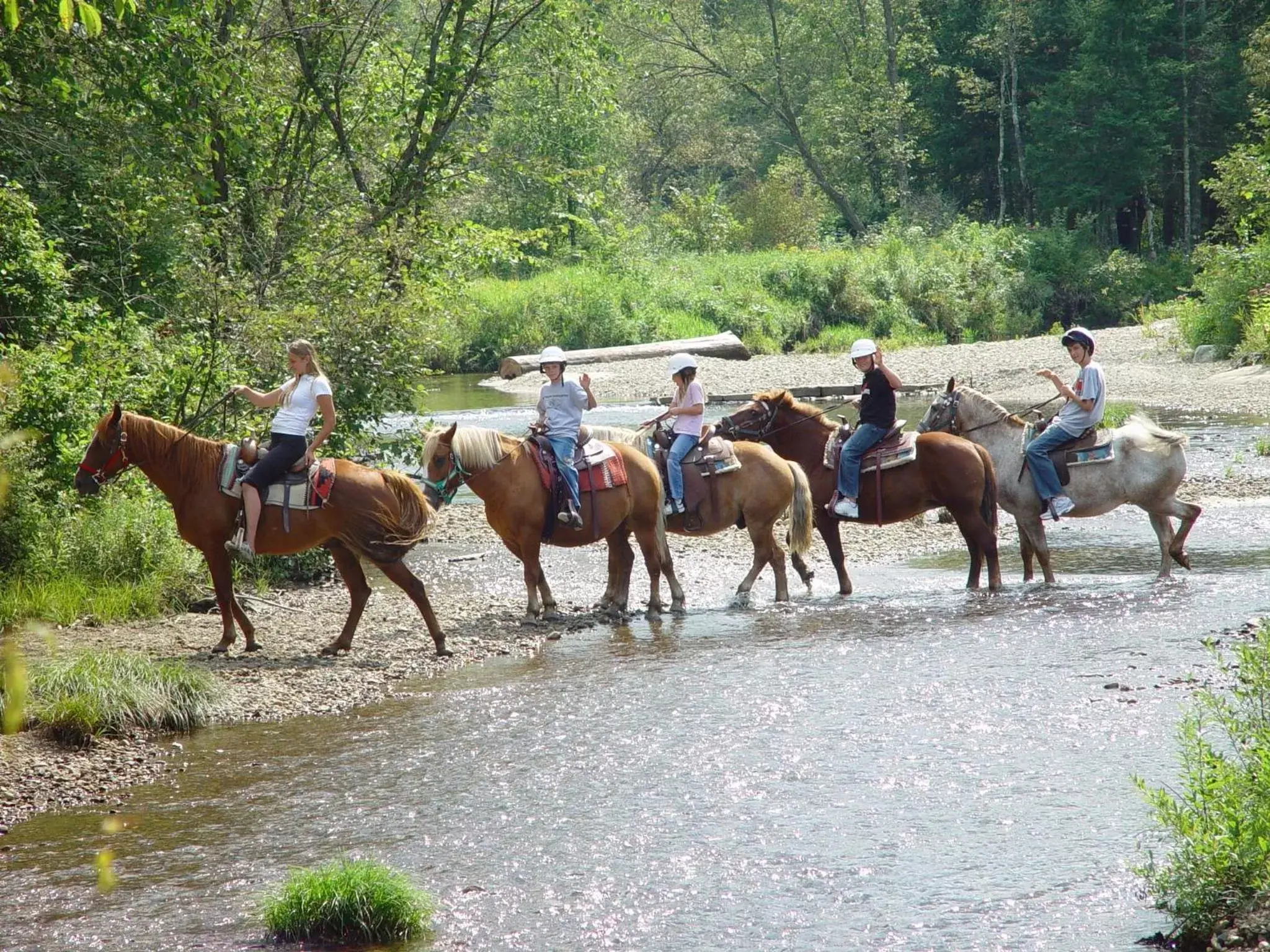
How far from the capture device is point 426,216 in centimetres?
1930

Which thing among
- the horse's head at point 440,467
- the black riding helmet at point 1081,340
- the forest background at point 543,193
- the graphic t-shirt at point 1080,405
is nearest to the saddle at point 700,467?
the horse's head at point 440,467

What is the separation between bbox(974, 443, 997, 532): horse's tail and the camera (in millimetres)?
14430

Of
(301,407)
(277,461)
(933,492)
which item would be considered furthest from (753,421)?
(277,461)

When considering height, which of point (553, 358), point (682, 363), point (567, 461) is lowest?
point (567, 461)

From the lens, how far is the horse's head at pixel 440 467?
12969 millimetres

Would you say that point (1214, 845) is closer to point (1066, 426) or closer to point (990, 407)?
point (1066, 426)

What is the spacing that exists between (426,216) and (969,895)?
14.5 m

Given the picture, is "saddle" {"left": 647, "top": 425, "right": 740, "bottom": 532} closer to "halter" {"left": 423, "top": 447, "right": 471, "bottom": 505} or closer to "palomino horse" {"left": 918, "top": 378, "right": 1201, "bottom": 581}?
"halter" {"left": 423, "top": 447, "right": 471, "bottom": 505}

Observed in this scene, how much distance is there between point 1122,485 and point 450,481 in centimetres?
706

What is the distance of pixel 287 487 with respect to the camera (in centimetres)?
1205

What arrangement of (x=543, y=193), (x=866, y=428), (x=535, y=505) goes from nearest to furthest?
1. (x=535, y=505)
2. (x=866, y=428)
3. (x=543, y=193)

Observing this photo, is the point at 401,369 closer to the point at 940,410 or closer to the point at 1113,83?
the point at 940,410

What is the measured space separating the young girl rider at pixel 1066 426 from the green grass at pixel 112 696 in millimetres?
8654

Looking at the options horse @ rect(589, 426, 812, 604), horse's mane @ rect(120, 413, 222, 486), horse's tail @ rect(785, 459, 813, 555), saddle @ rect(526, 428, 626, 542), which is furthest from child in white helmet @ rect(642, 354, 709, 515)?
horse's mane @ rect(120, 413, 222, 486)
